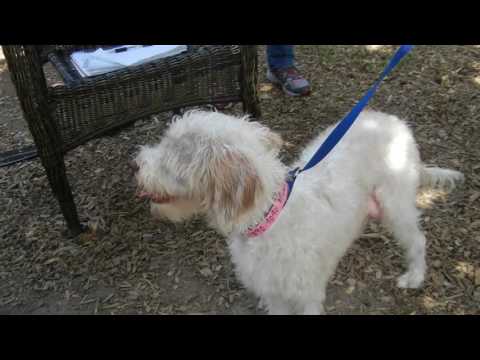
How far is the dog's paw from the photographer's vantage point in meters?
3.12

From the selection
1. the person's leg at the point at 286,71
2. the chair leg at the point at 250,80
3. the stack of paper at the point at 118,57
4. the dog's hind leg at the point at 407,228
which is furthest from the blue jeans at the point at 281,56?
the dog's hind leg at the point at 407,228

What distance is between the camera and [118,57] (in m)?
3.47

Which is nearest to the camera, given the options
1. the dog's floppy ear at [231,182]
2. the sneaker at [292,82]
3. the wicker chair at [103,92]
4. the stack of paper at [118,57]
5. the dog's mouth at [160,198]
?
the dog's floppy ear at [231,182]

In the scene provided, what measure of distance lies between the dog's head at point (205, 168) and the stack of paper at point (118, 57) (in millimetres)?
1306

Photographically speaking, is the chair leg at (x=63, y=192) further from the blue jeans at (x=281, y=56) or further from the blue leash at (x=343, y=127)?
the blue jeans at (x=281, y=56)

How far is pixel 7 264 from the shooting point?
3.46 metres

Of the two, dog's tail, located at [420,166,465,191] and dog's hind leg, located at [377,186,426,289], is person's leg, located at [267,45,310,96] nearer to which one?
dog's tail, located at [420,166,465,191]

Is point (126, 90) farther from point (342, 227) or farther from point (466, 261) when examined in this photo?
point (466, 261)

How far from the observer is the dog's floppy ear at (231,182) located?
2.04m

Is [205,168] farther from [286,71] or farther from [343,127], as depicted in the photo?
[286,71]

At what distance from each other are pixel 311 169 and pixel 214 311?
125 centimetres

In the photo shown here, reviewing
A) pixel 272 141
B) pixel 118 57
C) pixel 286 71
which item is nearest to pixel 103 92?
pixel 118 57

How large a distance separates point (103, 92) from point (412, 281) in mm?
2551

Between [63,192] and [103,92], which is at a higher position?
[103,92]
